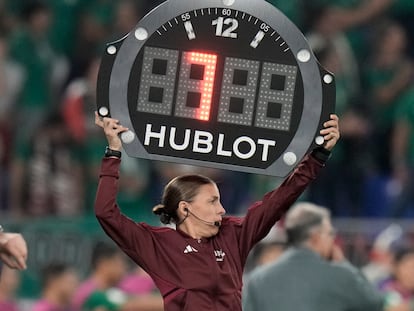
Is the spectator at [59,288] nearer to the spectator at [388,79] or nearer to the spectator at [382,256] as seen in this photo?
the spectator at [382,256]

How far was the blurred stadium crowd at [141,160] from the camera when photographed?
11.8m

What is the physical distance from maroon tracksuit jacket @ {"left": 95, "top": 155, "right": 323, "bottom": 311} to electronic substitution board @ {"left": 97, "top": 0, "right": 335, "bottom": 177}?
4.6 inches

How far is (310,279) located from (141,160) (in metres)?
4.89

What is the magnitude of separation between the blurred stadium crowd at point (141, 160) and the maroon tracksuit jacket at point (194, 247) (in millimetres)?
5359

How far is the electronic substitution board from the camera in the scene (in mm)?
6051

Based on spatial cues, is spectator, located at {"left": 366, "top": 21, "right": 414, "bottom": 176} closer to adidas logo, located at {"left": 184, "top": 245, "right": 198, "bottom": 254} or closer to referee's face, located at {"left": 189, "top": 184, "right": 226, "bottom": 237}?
referee's face, located at {"left": 189, "top": 184, "right": 226, "bottom": 237}

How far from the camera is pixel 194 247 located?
614 cm

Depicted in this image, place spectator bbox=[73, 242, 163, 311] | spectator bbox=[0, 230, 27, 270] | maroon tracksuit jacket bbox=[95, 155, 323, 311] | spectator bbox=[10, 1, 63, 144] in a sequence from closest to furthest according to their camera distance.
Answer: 1. spectator bbox=[0, 230, 27, 270]
2. maroon tracksuit jacket bbox=[95, 155, 323, 311]
3. spectator bbox=[73, 242, 163, 311]
4. spectator bbox=[10, 1, 63, 144]

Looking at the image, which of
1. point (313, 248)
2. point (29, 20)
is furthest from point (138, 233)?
point (29, 20)

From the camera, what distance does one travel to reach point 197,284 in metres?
6.04

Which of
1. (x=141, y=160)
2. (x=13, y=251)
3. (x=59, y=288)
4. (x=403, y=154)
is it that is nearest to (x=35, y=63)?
(x=141, y=160)

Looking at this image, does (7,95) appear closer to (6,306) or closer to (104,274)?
(104,274)

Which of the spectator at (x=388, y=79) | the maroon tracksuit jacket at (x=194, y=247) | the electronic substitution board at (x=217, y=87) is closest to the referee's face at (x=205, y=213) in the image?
the maroon tracksuit jacket at (x=194, y=247)

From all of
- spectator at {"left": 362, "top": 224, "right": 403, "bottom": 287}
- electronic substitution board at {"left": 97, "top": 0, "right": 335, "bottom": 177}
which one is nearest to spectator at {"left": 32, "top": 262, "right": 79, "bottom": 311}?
spectator at {"left": 362, "top": 224, "right": 403, "bottom": 287}
